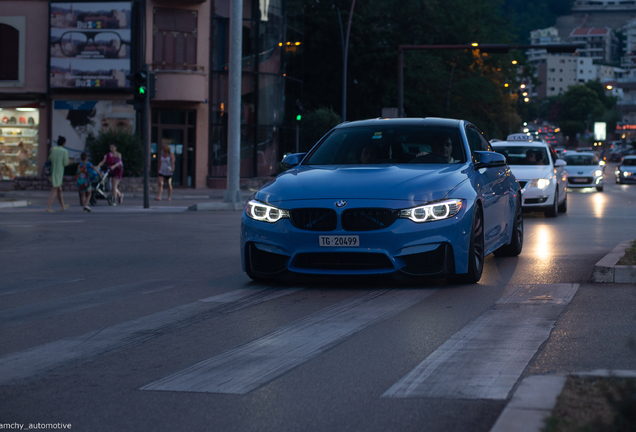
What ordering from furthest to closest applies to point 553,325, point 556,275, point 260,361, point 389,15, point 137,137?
point 389,15
point 137,137
point 556,275
point 553,325
point 260,361

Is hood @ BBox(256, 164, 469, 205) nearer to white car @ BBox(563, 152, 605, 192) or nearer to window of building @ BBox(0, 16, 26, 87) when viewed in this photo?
white car @ BBox(563, 152, 605, 192)

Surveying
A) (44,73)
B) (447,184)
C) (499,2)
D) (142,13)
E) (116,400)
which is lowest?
(116,400)

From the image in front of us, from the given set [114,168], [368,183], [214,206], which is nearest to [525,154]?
[214,206]

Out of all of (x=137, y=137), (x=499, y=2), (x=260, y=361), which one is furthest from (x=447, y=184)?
(x=499, y=2)

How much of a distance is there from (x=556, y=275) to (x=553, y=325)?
3027 millimetres

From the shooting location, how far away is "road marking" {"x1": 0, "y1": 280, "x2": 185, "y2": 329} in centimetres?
738

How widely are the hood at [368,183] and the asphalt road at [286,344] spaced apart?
862 millimetres

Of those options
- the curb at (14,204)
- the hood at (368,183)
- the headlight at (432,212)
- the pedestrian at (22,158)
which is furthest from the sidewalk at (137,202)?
the headlight at (432,212)

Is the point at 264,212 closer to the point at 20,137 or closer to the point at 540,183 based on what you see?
the point at 540,183

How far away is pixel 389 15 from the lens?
54688mm

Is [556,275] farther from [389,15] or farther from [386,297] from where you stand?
[389,15]

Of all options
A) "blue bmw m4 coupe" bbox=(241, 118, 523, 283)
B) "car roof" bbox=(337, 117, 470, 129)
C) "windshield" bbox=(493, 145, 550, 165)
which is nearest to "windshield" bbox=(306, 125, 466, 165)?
"car roof" bbox=(337, 117, 470, 129)

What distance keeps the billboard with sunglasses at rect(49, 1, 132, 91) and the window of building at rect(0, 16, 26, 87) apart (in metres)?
1.44

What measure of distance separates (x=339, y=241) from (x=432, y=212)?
845 mm
